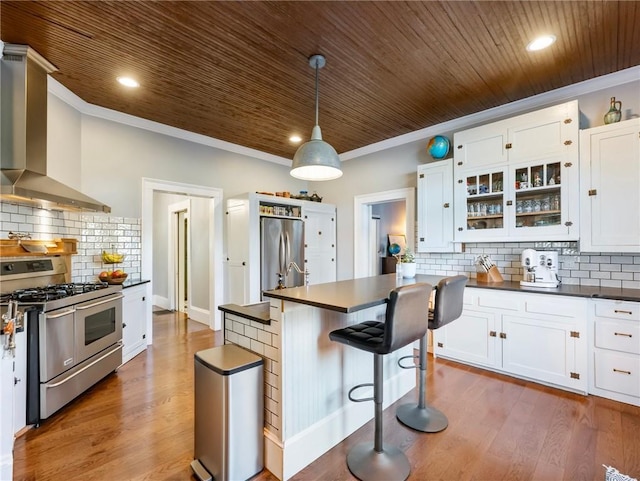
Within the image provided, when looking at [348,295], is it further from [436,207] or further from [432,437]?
[436,207]

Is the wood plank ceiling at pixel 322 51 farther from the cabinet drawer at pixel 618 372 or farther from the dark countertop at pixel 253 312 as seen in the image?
the cabinet drawer at pixel 618 372

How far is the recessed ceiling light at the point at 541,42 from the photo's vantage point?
7.67 feet

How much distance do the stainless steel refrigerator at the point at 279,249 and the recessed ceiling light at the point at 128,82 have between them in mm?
2168

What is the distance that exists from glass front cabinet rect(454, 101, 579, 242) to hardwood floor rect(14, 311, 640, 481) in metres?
1.53

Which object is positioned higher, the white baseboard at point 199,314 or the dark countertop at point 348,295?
the dark countertop at point 348,295

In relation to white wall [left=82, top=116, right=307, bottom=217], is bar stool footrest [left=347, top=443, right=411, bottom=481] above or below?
below

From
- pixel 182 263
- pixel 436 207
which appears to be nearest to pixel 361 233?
pixel 436 207

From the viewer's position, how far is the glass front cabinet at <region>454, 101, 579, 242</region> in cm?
289

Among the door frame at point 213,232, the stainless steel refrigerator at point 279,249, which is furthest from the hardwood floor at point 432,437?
the stainless steel refrigerator at point 279,249

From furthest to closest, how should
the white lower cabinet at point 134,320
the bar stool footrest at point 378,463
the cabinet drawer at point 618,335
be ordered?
the white lower cabinet at point 134,320, the cabinet drawer at point 618,335, the bar stool footrest at point 378,463

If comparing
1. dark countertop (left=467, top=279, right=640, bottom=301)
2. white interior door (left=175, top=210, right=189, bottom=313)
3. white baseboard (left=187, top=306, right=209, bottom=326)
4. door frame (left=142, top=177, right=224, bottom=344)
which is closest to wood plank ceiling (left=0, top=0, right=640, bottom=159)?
door frame (left=142, top=177, right=224, bottom=344)

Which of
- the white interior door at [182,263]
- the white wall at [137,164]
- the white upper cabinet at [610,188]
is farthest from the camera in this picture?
the white interior door at [182,263]

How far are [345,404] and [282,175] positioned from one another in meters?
4.20

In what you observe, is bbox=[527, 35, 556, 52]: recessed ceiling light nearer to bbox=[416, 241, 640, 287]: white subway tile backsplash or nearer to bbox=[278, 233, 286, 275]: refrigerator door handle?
bbox=[416, 241, 640, 287]: white subway tile backsplash
